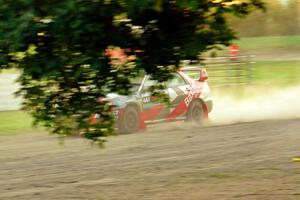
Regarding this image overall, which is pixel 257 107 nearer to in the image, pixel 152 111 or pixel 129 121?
pixel 152 111

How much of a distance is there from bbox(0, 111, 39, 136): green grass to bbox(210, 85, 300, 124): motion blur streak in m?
4.27

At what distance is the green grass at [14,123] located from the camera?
15.6 meters

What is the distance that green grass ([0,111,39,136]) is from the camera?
51.2 ft

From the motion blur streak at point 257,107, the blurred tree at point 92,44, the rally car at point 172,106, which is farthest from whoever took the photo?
the motion blur streak at point 257,107

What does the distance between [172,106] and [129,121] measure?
3.24ft

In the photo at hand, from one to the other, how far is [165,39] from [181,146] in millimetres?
5909

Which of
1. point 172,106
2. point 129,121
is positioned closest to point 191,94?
point 172,106

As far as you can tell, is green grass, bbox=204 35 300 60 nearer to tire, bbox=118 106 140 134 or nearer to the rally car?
the rally car

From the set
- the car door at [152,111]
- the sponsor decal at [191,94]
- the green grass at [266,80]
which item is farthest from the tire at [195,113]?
the green grass at [266,80]

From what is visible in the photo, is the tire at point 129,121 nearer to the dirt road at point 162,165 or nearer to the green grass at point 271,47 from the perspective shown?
the dirt road at point 162,165

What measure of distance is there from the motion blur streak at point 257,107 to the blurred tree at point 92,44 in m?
9.77

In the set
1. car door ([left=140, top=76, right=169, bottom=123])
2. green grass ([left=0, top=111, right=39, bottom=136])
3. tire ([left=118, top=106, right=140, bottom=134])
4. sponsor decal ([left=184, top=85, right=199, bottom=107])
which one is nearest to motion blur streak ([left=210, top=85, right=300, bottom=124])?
sponsor decal ([left=184, top=85, right=199, bottom=107])

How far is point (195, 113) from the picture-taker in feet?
53.1

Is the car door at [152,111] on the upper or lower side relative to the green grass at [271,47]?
lower
